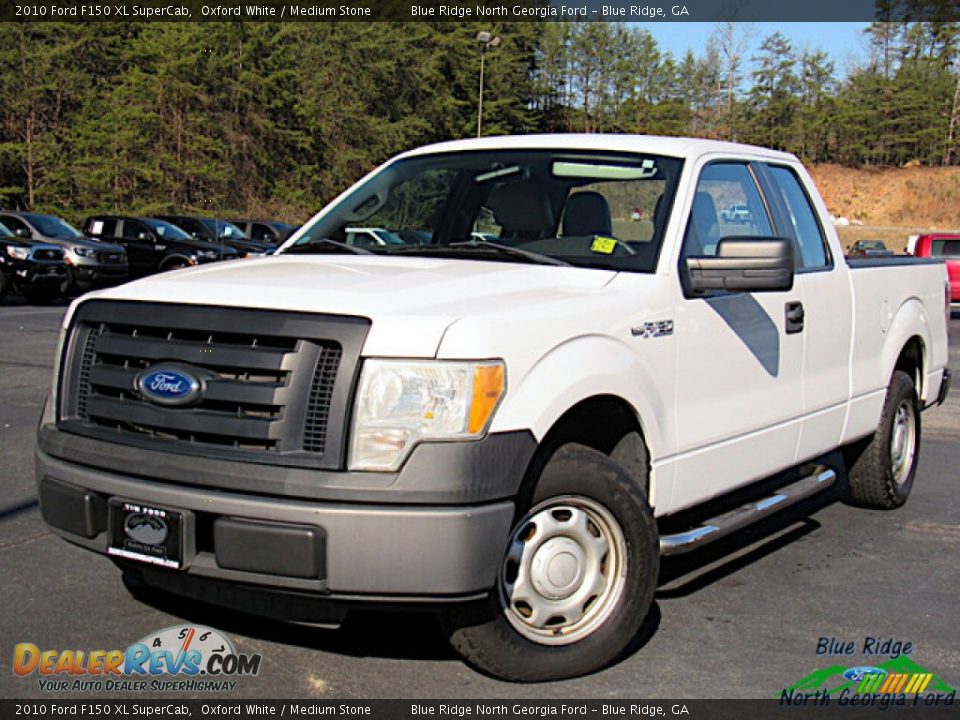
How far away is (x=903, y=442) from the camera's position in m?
6.76

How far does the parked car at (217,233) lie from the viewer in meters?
28.9

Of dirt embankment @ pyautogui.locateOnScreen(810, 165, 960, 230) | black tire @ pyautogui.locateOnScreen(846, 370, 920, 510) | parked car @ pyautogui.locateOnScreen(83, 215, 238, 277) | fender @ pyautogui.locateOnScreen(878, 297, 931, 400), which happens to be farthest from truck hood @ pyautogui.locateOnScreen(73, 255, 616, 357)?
dirt embankment @ pyautogui.locateOnScreen(810, 165, 960, 230)

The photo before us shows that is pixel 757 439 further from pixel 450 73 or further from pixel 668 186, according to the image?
pixel 450 73

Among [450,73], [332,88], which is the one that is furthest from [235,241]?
[450,73]

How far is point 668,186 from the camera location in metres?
4.76

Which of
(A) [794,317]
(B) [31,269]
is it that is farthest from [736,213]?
(B) [31,269]

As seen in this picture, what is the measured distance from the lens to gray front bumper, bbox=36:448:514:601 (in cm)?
330

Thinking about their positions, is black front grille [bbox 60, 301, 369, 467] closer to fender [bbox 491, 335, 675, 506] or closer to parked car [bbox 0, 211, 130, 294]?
fender [bbox 491, 335, 675, 506]

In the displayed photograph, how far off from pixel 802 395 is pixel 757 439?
51cm

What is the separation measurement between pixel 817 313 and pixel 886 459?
1.41m

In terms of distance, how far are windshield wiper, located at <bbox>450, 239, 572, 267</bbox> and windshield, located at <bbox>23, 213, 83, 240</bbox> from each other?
1966 cm

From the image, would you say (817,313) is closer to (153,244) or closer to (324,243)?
(324,243)

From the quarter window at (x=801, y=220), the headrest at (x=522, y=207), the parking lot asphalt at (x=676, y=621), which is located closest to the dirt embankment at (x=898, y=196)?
the quarter window at (x=801, y=220)

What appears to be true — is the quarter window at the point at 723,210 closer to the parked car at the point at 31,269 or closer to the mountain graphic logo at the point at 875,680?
the mountain graphic logo at the point at 875,680
